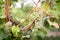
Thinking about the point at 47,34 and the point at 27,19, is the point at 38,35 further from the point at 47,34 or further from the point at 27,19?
the point at 27,19

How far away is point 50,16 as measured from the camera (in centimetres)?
98

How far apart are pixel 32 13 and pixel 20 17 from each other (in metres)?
0.10

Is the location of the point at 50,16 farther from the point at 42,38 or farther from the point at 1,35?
the point at 1,35

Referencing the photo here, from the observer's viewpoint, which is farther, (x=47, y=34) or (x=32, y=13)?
(x=32, y=13)

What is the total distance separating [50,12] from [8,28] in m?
0.22

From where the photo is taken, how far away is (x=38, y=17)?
0.97m

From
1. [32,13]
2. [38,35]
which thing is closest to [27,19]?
[32,13]

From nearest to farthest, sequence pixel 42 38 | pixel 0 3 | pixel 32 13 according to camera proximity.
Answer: pixel 42 38 < pixel 32 13 < pixel 0 3

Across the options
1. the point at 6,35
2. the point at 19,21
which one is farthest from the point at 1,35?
the point at 19,21

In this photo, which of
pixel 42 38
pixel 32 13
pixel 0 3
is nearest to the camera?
pixel 42 38

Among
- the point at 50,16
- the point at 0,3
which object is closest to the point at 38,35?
the point at 50,16

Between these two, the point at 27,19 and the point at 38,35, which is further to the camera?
the point at 27,19

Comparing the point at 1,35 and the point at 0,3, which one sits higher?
the point at 0,3

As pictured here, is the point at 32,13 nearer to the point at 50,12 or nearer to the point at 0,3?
the point at 50,12
